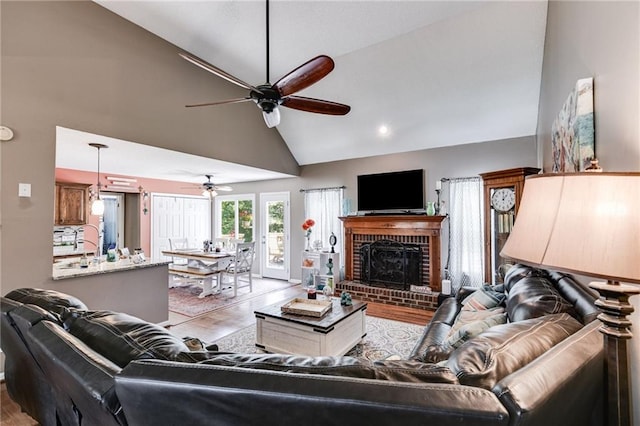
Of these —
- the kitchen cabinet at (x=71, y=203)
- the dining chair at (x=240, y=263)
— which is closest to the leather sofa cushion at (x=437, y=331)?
the dining chair at (x=240, y=263)

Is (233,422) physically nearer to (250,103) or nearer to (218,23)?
(218,23)

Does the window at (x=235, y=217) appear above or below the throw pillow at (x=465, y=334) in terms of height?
above

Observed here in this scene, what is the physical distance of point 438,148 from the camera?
4785 mm

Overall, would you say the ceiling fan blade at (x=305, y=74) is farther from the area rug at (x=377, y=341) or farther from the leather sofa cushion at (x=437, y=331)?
the area rug at (x=377, y=341)

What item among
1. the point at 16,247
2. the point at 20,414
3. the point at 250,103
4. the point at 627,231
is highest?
the point at 250,103

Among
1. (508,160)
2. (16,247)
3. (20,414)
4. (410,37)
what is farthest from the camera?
(508,160)

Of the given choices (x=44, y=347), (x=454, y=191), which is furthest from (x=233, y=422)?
(x=454, y=191)

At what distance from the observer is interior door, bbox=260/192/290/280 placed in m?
6.51

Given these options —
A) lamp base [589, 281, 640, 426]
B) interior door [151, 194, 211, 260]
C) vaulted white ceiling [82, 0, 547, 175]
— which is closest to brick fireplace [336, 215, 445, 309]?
vaulted white ceiling [82, 0, 547, 175]

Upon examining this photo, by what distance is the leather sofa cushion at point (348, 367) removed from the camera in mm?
786

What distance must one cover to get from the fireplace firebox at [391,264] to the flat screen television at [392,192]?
64 centimetres

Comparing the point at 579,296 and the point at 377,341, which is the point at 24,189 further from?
the point at 579,296

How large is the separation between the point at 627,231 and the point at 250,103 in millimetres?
4910

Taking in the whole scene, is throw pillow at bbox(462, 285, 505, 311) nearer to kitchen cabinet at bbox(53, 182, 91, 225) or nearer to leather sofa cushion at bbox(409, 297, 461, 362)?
leather sofa cushion at bbox(409, 297, 461, 362)
